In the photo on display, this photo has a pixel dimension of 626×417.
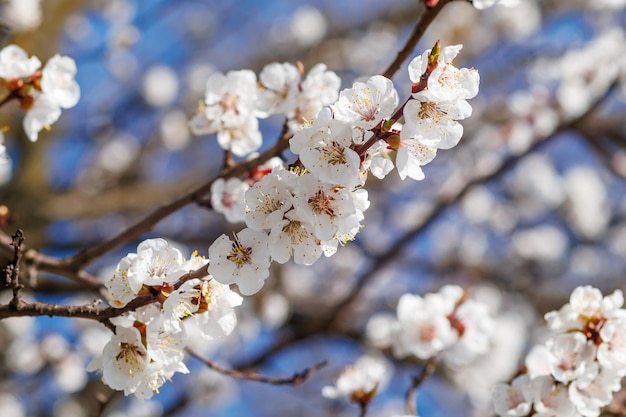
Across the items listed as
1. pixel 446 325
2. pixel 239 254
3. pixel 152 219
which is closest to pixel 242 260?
pixel 239 254

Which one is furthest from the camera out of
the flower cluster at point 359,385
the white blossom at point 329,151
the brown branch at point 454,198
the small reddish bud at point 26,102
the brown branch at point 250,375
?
the brown branch at point 454,198

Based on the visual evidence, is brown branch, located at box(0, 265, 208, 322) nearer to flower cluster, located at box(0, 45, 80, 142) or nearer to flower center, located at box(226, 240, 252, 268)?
flower center, located at box(226, 240, 252, 268)

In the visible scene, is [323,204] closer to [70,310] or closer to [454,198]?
[70,310]

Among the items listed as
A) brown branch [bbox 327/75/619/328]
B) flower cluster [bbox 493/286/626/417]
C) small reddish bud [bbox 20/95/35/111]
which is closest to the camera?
flower cluster [bbox 493/286/626/417]

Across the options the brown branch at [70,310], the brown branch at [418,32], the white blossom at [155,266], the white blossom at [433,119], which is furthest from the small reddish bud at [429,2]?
the brown branch at [70,310]

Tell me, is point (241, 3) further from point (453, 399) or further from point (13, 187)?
point (453, 399)

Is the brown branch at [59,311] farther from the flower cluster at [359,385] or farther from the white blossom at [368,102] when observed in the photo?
the flower cluster at [359,385]

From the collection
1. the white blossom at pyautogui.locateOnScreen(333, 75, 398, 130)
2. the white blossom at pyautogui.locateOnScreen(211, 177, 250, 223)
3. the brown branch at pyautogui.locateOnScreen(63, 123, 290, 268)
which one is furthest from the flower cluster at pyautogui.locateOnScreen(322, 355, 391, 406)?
the white blossom at pyautogui.locateOnScreen(333, 75, 398, 130)
